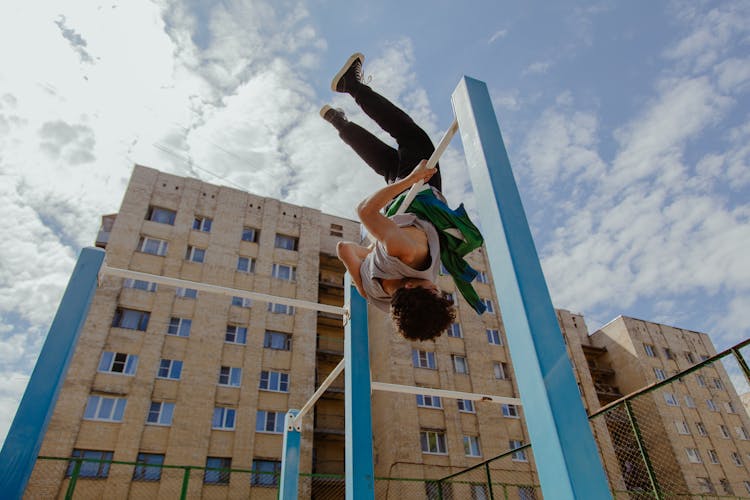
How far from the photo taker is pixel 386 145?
4031mm

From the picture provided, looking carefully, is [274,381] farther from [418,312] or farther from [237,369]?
[418,312]

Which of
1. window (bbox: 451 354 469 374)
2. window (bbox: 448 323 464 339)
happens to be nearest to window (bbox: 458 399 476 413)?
window (bbox: 451 354 469 374)

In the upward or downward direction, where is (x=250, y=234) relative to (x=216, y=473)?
upward

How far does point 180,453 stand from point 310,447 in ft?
16.2

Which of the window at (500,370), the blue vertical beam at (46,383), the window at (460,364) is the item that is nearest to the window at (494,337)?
the window at (500,370)

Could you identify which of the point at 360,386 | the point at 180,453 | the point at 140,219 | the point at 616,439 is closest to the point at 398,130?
the point at 360,386

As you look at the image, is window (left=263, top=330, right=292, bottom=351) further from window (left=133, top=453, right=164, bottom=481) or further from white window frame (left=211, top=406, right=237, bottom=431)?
window (left=133, top=453, right=164, bottom=481)

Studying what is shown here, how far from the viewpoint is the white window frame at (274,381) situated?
68.0 ft

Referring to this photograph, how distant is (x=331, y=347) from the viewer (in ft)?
83.1

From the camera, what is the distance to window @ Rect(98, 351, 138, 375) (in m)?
18.5

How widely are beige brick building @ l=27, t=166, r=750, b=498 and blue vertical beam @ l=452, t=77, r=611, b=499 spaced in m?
19.0

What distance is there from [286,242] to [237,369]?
294 inches

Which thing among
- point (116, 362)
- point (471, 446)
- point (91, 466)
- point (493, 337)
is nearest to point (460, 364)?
point (493, 337)

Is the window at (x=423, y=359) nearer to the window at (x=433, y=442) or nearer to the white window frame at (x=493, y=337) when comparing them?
the window at (x=433, y=442)
